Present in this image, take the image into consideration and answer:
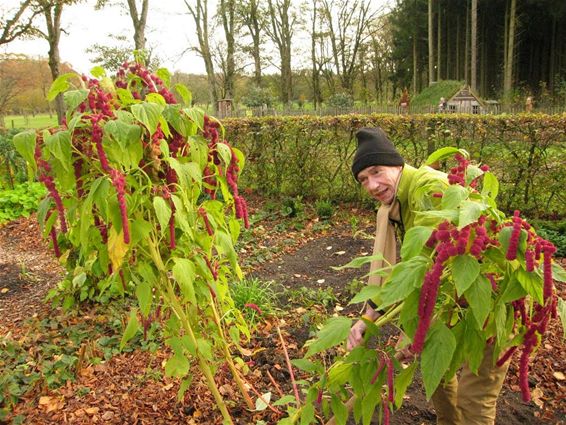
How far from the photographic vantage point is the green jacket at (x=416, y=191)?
163 centimetres

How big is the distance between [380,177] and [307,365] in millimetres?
986

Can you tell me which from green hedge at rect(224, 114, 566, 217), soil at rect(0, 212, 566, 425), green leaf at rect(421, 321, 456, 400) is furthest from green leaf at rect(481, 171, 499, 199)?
green hedge at rect(224, 114, 566, 217)

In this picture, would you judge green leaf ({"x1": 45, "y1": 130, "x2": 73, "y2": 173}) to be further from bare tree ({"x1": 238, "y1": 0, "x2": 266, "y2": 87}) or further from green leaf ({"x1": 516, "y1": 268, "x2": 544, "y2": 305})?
bare tree ({"x1": 238, "y1": 0, "x2": 266, "y2": 87})

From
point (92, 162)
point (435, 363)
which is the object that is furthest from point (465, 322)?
point (92, 162)

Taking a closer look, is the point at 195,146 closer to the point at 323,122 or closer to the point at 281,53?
the point at 323,122

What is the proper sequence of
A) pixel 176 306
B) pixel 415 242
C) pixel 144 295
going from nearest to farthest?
pixel 415 242 < pixel 144 295 < pixel 176 306

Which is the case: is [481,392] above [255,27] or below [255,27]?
below

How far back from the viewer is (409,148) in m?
6.59

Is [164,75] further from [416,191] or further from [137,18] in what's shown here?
[137,18]

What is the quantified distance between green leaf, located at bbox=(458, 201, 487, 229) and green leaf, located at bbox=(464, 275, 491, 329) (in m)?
0.17

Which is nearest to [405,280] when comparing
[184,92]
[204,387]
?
[184,92]

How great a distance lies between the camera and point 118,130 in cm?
139

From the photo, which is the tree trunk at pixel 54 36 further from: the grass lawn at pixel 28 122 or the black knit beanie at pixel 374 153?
the black knit beanie at pixel 374 153

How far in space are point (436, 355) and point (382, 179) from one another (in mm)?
1176
